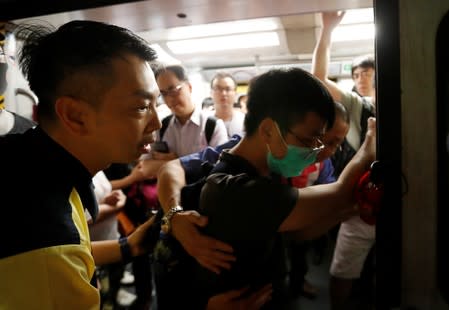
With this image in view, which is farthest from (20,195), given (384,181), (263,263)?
(384,181)

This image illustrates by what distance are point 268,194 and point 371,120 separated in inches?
22.5

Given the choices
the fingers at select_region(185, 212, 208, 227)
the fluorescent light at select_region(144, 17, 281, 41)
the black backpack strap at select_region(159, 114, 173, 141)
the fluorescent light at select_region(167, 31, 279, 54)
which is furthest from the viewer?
the fluorescent light at select_region(167, 31, 279, 54)

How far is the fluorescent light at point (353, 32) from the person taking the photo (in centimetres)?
319

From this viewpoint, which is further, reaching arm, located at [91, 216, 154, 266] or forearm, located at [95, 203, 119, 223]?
forearm, located at [95, 203, 119, 223]

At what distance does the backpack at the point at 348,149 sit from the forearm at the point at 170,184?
83 cm

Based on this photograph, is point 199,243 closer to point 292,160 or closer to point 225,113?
point 292,160

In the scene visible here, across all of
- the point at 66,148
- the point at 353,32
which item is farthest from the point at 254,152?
the point at 353,32

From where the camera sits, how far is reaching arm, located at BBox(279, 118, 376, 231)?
97cm

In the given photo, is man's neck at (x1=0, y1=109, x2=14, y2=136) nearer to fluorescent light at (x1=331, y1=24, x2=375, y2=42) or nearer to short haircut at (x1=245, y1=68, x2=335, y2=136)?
short haircut at (x1=245, y1=68, x2=335, y2=136)

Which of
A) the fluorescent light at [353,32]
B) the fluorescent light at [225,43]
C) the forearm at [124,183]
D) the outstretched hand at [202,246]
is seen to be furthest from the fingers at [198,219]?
the fluorescent light at [225,43]

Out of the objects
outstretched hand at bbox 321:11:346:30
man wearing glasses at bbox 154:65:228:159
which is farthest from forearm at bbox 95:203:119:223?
outstretched hand at bbox 321:11:346:30

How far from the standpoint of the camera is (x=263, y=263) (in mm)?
1062

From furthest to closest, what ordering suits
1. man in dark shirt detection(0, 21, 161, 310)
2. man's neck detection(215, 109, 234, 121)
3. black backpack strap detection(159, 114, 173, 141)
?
man's neck detection(215, 109, 234, 121) < black backpack strap detection(159, 114, 173, 141) < man in dark shirt detection(0, 21, 161, 310)

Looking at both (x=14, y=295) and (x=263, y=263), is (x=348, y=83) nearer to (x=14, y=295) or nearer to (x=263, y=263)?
(x=263, y=263)
